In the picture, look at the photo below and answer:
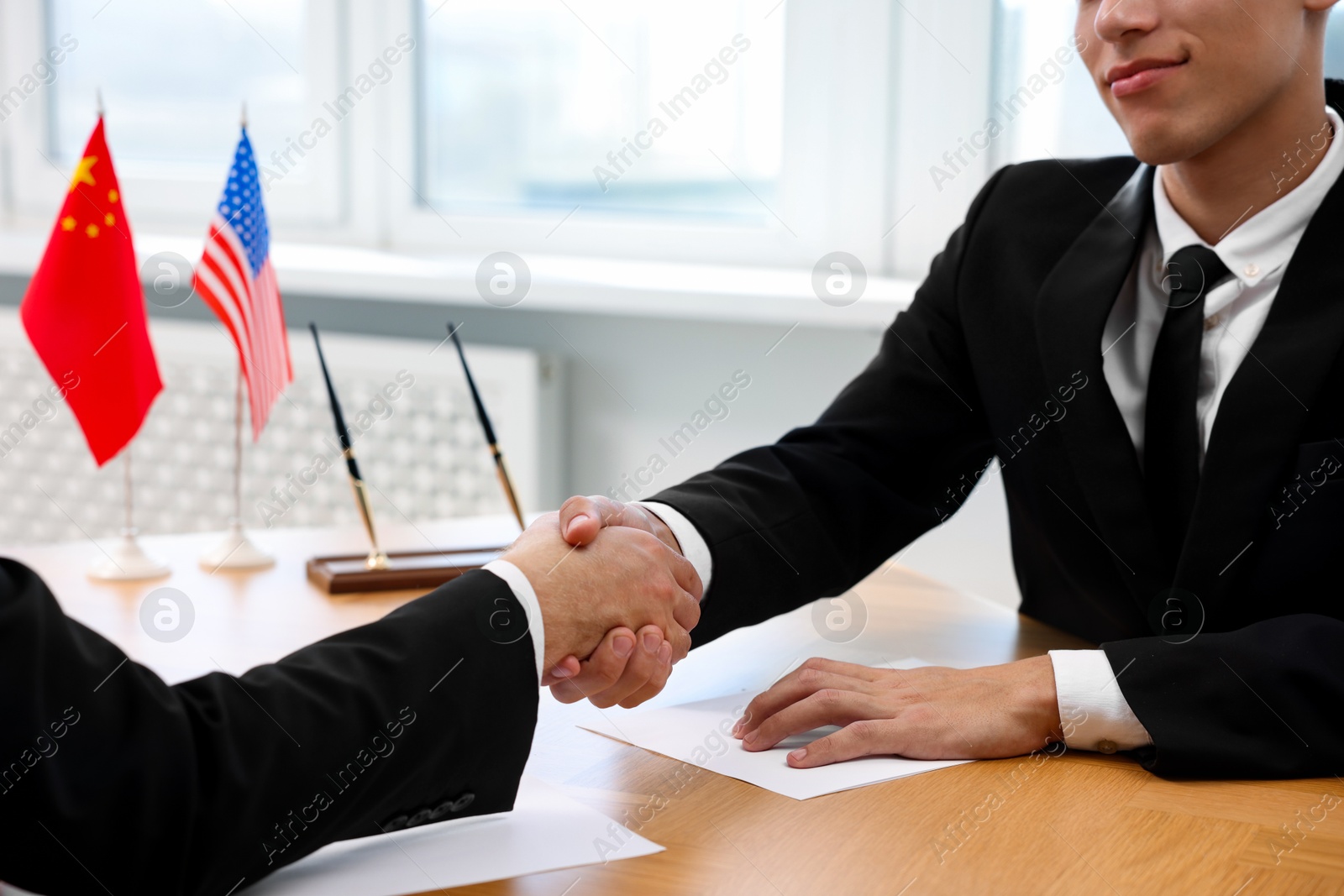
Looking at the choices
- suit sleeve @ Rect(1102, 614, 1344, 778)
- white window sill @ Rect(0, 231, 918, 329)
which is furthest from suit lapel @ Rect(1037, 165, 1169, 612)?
white window sill @ Rect(0, 231, 918, 329)

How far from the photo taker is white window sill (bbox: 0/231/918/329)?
99.7 inches

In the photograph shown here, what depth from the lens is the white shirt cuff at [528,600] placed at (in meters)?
1.01

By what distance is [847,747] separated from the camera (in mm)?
1075

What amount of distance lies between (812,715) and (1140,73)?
777mm

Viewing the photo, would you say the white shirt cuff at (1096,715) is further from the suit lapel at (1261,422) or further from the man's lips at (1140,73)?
the man's lips at (1140,73)

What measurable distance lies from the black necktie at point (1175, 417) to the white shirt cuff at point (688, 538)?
0.45 m

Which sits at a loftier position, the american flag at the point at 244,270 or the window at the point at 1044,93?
the window at the point at 1044,93

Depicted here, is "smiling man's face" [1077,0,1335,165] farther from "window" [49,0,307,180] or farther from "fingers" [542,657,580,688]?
"window" [49,0,307,180]

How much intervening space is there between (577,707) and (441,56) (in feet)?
7.52

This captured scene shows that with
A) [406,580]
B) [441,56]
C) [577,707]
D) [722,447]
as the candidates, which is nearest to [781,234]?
[722,447]

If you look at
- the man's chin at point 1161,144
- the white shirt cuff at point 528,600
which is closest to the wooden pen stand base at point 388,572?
the white shirt cuff at point 528,600

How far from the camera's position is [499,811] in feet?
3.19

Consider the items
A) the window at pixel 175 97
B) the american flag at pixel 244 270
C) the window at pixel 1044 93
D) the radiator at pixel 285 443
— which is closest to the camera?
the american flag at pixel 244 270

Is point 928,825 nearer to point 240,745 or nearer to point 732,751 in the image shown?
point 732,751
